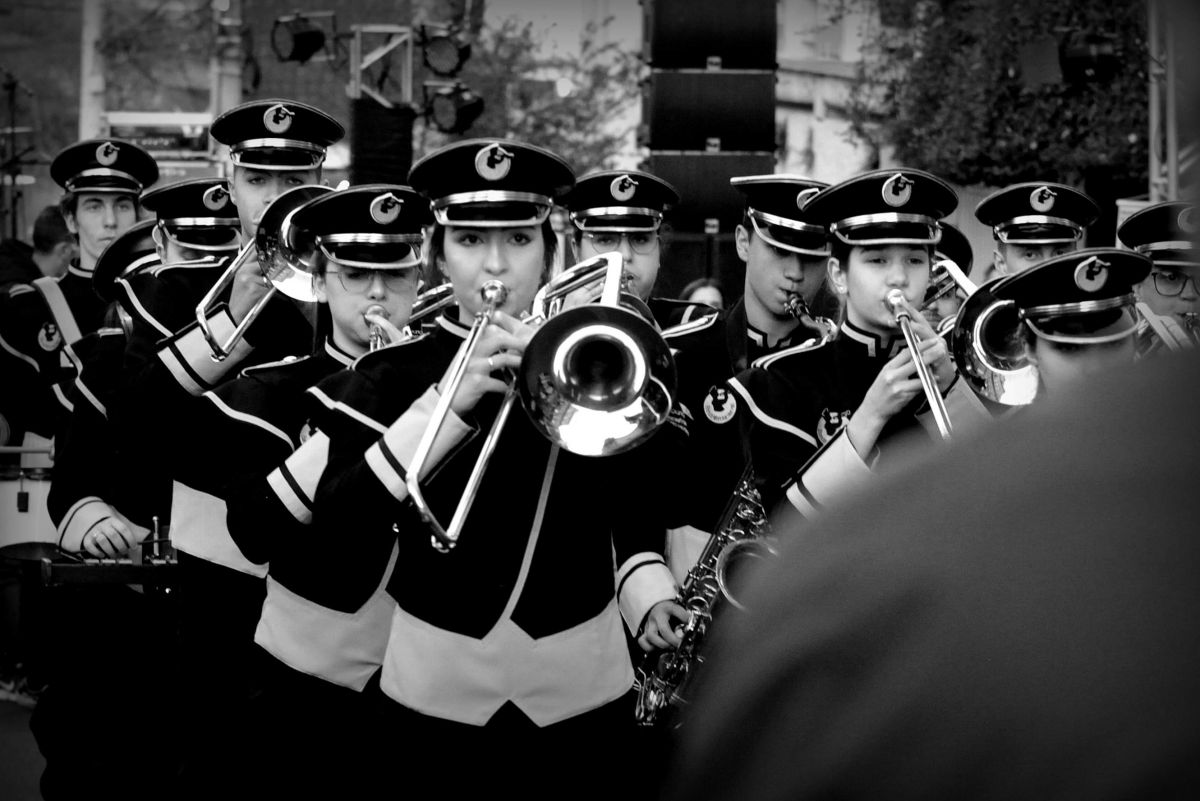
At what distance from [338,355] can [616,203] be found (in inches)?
63.7

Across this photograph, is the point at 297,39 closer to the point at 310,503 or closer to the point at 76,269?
the point at 76,269

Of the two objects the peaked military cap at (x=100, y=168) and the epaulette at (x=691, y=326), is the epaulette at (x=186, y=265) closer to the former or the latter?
the epaulette at (x=691, y=326)

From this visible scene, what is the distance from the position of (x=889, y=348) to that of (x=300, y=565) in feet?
5.16

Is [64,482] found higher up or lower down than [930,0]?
lower down

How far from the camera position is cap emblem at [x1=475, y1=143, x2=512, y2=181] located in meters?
3.60

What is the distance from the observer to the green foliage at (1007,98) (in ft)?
50.4

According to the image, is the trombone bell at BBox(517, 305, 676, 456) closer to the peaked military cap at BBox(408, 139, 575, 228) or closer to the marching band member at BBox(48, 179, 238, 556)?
the peaked military cap at BBox(408, 139, 575, 228)


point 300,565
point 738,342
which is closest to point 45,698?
point 300,565

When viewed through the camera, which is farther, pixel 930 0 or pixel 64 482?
pixel 930 0

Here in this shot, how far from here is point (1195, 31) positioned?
54 cm

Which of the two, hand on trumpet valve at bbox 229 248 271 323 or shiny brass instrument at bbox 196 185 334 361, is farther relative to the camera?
hand on trumpet valve at bbox 229 248 271 323

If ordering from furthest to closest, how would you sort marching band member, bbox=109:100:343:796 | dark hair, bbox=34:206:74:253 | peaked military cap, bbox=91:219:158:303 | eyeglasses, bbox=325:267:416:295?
dark hair, bbox=34:206:74:253 → peaked military cap, bbox=91:219:158:303 → marching band member, bbox=109:100:343:796 → eyeglasses, bbox=325:267:416:295

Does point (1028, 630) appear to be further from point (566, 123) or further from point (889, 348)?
point (566, 123)

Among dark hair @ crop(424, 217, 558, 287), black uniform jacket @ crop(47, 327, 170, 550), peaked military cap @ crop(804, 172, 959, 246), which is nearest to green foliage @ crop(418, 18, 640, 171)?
black uniform jacket @ crop(47, 327, 170, 550)
